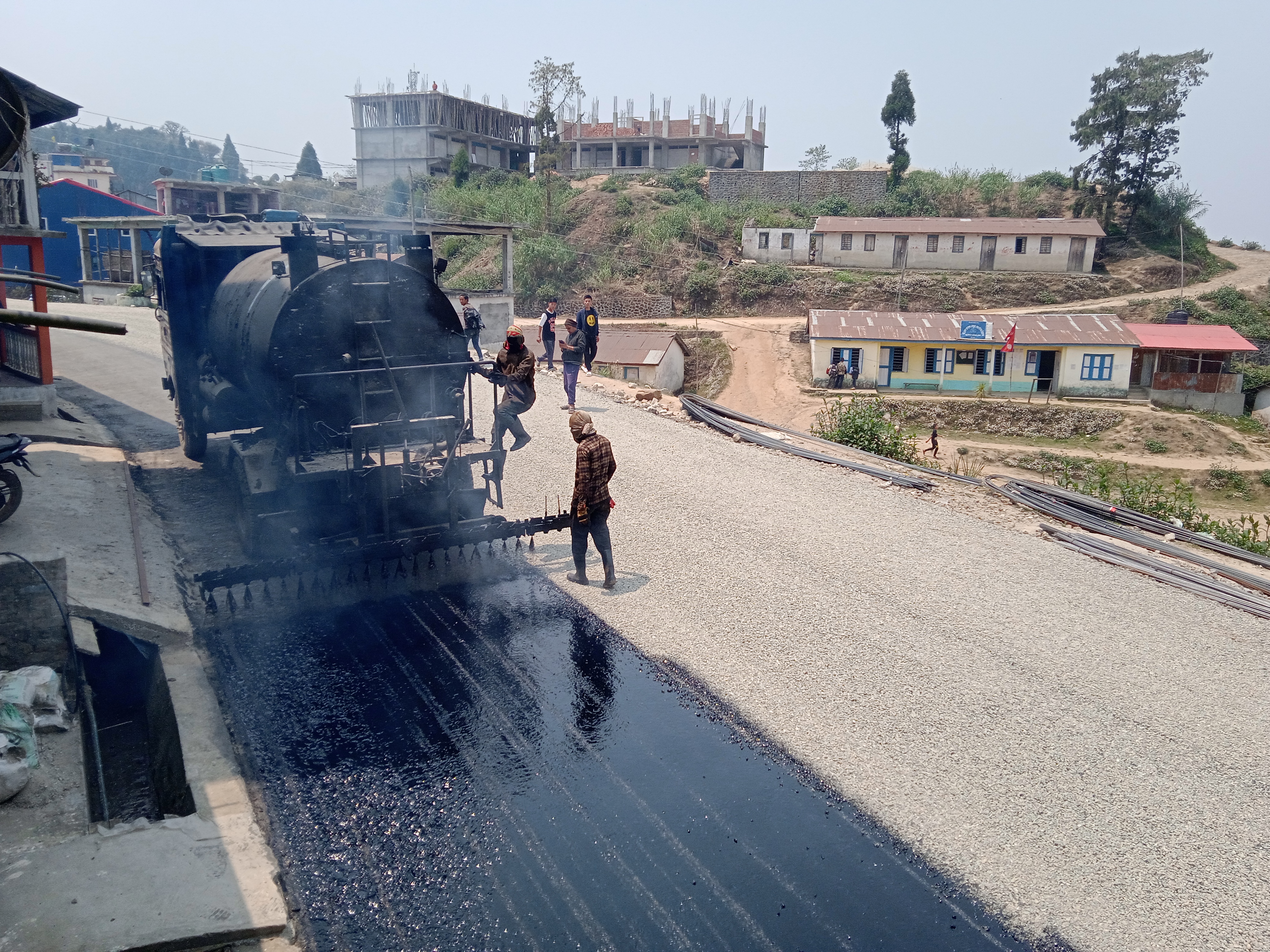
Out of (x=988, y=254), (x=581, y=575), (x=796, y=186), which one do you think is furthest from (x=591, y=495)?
(x=796, y=186)

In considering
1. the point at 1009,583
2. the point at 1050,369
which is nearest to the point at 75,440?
the point at 1009,583

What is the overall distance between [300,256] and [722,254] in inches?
1770

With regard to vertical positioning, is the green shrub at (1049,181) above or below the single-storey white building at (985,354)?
above

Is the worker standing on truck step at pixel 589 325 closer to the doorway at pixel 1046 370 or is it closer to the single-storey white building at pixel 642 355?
the single-storey white building at pixel 642 355

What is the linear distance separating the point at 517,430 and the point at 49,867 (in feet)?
21.7

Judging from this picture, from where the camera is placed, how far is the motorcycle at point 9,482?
8406 millimetres

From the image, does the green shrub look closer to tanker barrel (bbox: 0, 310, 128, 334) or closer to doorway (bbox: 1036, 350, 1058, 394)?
doorway (bbox: 1036, 350, 1058, 394)

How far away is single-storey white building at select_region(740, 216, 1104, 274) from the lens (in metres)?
48.0

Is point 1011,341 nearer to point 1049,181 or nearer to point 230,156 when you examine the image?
point 1049,181

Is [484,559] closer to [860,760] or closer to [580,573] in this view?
[580,573]

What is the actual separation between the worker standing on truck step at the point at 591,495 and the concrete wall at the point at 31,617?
4393 millimetres

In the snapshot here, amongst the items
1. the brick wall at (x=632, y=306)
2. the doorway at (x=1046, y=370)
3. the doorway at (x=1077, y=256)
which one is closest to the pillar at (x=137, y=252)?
the brick wall at (x=632, y=306)

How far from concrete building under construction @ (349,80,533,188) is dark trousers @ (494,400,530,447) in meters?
56.9

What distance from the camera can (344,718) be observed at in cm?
664
